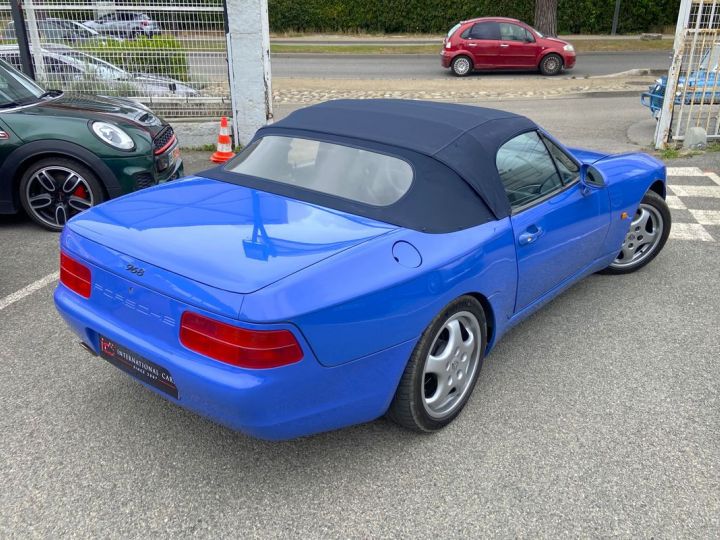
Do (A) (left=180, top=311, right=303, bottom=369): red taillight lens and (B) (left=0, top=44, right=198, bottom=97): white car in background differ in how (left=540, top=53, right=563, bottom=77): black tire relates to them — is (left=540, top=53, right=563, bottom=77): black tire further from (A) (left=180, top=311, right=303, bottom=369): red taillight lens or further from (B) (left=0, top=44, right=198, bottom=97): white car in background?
(A) (left=180, top=311, right=303, bottom=369): red taillight lens

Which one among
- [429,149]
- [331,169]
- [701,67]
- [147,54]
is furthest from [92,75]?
[701,67]

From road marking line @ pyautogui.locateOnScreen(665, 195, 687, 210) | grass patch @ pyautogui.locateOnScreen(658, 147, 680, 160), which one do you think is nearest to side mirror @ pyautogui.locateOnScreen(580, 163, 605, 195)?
road marking line @ pyautogui.locateOnScreen(665, 195, 687, 210)

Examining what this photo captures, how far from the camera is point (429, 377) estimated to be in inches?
121

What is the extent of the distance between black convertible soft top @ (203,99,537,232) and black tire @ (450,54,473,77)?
15.9 meters

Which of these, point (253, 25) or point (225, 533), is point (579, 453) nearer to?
point (225, 533)

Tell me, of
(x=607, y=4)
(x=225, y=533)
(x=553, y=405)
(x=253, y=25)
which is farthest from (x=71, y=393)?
(x=607, y=4)

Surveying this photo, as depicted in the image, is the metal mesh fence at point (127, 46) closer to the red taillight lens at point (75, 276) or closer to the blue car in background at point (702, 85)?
the blue car in background at point (702, 85)

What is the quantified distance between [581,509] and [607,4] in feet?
109

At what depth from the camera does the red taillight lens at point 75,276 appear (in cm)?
294

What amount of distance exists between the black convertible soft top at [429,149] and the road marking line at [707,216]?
345 centimetres

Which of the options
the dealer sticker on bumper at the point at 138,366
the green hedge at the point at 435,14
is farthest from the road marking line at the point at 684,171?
the green hedge at the point at 435,14

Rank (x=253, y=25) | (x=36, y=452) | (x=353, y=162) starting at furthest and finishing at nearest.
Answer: (x=253, y=25) → (x=353, y=162) → (x=36, y=452)

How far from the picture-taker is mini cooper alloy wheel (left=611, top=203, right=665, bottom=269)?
5.02m

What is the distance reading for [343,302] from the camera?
250 centimetres
